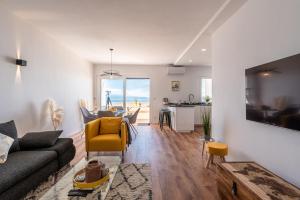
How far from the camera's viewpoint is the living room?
198 cm

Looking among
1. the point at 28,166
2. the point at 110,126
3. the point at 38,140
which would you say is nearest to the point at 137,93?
the point at 110,126

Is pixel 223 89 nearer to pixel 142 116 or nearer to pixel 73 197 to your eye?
pixel 73 197

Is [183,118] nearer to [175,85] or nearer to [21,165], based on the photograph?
[175,85]

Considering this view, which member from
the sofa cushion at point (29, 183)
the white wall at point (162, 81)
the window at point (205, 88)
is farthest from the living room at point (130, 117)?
the window at point (205, 88)

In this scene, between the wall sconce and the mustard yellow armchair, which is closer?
the wall sconce

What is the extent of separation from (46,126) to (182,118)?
4.15m

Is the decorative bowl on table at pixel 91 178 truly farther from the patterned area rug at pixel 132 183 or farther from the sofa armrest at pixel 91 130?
the sofa armrest at pixel 91 130

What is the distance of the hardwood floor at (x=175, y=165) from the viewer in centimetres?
245

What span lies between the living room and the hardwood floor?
0.02 metres

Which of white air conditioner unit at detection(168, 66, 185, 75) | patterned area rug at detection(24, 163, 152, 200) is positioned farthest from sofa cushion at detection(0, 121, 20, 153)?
white air conditioner unit at detection(168, 66, 185, 75)

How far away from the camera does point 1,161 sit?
86.5 inches

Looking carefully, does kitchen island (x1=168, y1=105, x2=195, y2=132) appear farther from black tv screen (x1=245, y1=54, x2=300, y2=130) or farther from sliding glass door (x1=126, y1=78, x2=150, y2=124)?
black tv screen (x1=245, y1=54, x2=300, y2=130)

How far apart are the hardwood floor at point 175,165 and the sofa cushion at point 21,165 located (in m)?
1.12

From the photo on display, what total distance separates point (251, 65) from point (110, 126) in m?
Result: 2.94
